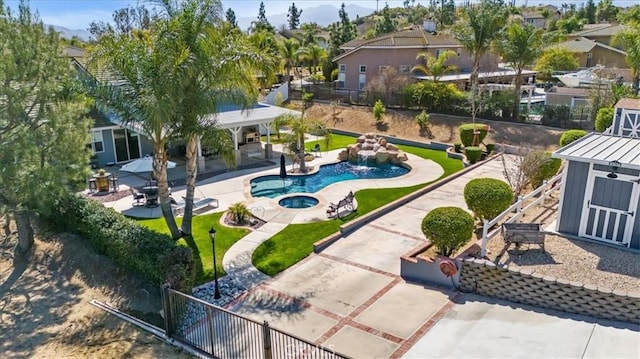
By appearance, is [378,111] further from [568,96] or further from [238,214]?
[238,214]

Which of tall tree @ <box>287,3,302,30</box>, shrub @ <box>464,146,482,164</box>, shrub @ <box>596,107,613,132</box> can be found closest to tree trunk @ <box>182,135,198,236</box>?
shrub @ <box>464,146,482,164</box>

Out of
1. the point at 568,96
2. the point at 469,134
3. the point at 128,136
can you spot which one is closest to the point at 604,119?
the point at 469,134

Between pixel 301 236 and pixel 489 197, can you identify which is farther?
pixel 301 236

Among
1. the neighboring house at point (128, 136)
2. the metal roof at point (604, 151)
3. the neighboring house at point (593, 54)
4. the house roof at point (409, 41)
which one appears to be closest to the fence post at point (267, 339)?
the metal roof at point (604, 151)

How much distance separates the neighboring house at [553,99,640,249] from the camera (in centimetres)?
1291

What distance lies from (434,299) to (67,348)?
9146mm

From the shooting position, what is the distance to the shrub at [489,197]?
14641 mm

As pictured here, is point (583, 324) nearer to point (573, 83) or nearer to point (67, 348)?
point (67, 348)

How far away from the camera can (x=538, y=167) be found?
719 inches

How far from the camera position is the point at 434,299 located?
479 inches

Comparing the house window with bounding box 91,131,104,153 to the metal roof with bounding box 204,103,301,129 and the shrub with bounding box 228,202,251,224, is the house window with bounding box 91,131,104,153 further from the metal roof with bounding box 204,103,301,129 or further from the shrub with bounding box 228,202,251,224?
the shrub with bounding box 228,202,251,224

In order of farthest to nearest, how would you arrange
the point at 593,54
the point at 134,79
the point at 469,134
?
the point at 593,54, the point at 469,134, the point at 134,79

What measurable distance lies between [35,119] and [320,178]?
514 inches

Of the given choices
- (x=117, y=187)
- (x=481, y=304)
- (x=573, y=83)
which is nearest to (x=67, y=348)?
(x=481, y=304)
